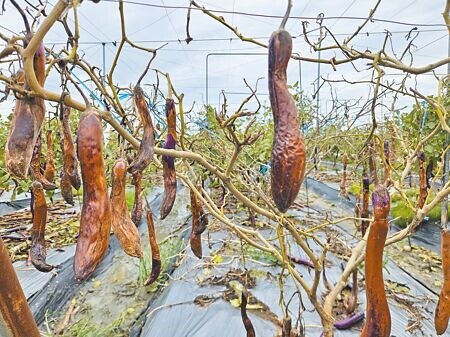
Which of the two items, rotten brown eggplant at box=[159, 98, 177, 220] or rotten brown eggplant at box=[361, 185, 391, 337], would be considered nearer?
rotten brown eggplant at box=[361, 185, 391, 337]

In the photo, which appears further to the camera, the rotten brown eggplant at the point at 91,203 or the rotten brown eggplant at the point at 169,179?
the rotten brown eggplant at the point at 169,179

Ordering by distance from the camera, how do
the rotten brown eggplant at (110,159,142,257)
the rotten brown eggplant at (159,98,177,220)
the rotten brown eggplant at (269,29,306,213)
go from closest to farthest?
the rotten brown eggplant at (269,29,306,213), the rotten brown eggplant at (110,159,142,257), the rotten brown eggplant at (159,98,177,220)

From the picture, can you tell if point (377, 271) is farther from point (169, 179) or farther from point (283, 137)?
point (169, 179)

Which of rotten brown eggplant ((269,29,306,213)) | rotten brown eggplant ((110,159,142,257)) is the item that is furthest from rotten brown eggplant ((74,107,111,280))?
rotten brown eggplant ((269,29,306,213))

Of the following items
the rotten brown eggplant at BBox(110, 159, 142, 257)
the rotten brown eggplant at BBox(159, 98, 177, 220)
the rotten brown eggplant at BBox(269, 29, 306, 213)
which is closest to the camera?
the rotten brown eggplant at BBox(269, 29, 306, 213)

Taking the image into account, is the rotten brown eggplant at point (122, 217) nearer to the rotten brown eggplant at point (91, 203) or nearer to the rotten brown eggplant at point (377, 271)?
the rotten brown eggplant at point (91, 203)

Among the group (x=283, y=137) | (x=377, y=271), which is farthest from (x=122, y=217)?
(x=377, y=271)

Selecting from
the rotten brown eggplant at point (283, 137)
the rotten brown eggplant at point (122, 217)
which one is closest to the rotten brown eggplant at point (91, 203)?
the rotten brown eggplant at point (122, 217)

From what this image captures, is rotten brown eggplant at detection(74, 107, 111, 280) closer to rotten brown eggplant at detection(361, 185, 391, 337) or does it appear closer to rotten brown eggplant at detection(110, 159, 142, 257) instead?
rotten brown eggplant at detection(110, 159, 142, 257)

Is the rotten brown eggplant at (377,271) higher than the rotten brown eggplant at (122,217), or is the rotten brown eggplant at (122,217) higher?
the rotten brown eggplant at (122,217)

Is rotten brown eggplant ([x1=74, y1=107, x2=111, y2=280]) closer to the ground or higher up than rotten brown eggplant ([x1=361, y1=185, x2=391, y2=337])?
higher up

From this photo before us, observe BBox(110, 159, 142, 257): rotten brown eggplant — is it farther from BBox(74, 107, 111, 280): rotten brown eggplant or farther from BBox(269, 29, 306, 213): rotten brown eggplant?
BBox(269, 29, 306, 213): rotten brown eggplant

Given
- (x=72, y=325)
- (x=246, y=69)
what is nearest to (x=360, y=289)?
(x=72, y=325)

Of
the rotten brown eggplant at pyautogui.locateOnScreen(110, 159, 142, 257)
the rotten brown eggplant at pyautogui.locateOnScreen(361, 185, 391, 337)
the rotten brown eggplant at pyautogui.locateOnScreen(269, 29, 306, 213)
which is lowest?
the rotten brown eggplant at pyautogui.locateOnScreen(361, 185, 391, 337)
